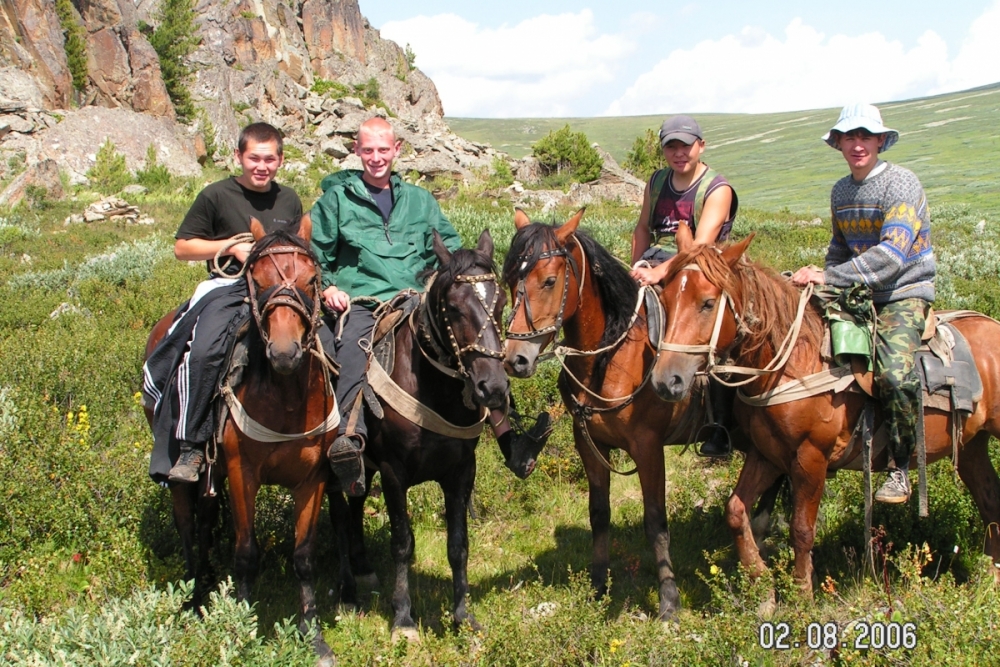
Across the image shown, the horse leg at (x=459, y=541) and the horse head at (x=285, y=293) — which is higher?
the horse head at (x=285, y=293)

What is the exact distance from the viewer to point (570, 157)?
150ft

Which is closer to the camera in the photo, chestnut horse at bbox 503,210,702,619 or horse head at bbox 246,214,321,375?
horse head at bbox 246,214,321,375

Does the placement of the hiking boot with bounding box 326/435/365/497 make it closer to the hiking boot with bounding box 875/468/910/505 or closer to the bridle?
the bridle

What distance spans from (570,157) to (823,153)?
3839 centimetres

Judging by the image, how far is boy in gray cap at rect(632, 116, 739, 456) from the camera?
197 inches

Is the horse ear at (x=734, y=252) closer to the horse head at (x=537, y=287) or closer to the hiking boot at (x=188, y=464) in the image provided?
the horse head at (x=537, y=287)

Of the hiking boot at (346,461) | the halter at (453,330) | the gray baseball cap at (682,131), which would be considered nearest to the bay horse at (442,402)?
the halter at (453,330)

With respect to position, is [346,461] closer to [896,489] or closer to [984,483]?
[896,489]

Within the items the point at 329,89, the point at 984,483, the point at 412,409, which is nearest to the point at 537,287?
the point at 412,409

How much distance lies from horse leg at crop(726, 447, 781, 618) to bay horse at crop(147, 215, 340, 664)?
255cm

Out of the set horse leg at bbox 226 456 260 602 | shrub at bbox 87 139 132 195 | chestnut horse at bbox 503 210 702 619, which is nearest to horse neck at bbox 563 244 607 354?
chestnut horse at bbox 503 210 702 619

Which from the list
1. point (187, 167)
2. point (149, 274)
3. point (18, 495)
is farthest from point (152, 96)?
point (18, 495)

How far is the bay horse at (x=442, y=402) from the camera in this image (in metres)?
4.02
